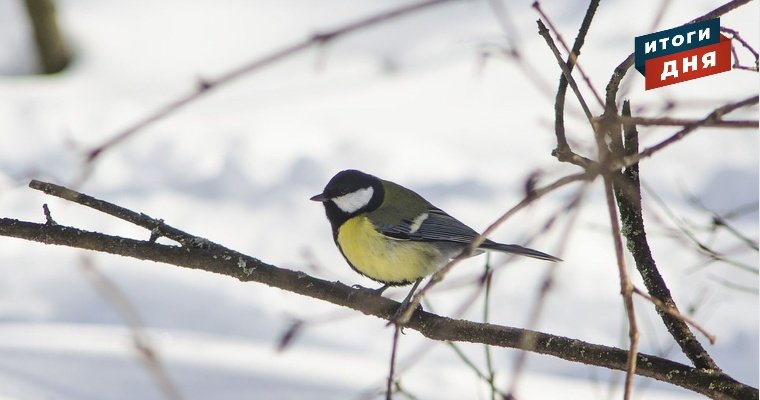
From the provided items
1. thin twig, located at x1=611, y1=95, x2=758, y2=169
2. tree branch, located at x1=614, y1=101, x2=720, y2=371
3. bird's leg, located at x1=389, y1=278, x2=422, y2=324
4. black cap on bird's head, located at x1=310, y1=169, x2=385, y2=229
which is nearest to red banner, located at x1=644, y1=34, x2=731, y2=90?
tree branch, located at x1=614, y1=101, x2=720, y2=371

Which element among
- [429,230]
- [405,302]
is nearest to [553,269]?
[405,302]

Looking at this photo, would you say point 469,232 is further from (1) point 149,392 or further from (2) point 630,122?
(2) point 630,122

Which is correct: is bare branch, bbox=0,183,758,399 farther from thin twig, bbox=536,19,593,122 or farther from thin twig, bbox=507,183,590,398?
thin twig, bbox=507,183,590,398

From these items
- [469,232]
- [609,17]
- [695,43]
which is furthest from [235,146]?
[695,43]

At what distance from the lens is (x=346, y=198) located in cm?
254

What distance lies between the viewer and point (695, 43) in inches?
56.6

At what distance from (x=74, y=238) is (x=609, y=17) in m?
4.48

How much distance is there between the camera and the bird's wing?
8.07 ft

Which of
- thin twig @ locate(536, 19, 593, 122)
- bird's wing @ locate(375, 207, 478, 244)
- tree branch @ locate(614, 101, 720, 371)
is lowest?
thin twig @ locate(536, 19, 593, 122)

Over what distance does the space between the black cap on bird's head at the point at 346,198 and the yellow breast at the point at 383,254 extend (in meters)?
0.05

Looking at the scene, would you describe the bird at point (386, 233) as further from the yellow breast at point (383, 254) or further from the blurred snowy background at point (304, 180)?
the blurred snowy background at point (304, 180)

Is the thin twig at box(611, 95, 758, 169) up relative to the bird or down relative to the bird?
down

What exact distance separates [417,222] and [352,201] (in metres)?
0.19

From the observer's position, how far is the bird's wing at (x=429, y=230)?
8.07ft
